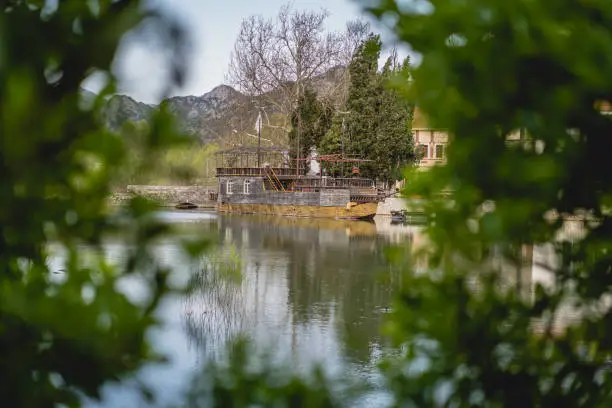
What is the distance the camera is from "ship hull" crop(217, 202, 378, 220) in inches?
1671

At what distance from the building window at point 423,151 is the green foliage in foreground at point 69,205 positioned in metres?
43.1

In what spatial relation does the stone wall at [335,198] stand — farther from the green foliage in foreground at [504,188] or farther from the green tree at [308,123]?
the green foliage in foreground at [504,188]

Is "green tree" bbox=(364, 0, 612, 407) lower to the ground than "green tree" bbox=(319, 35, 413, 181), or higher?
lower

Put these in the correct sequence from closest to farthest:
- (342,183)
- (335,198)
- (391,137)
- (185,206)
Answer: (335,198) < (391,137) < (342,183) < (185,206)

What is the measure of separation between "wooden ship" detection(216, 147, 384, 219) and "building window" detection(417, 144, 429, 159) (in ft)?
10.0

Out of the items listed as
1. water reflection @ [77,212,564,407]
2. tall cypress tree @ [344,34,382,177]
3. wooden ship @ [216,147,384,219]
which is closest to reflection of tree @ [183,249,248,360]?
water reflection @ [77,212,564,407]

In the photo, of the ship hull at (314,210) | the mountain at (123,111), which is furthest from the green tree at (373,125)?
the mountain at (123,111)

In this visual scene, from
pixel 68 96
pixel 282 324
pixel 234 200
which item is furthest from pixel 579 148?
pixel 234 200

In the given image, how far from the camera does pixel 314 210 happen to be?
43844 millimetres

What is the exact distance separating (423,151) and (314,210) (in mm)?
7358

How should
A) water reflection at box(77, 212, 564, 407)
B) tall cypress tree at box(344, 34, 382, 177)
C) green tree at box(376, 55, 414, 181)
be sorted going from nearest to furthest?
water reflection at box(77, 212, 564, 407)
green tree at box(376, 55, 414, 181)
tall cypress tree at box(344, 34, 382, 177)

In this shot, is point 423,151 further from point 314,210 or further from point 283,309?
point 283,309

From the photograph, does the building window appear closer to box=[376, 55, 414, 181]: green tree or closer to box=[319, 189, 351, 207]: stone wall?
box=[376, 55, 414, 181]: green tree

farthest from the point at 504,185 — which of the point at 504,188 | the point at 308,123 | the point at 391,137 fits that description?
the point at 308,123
